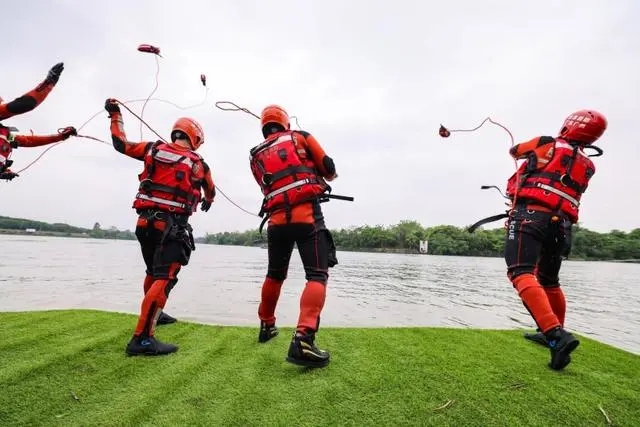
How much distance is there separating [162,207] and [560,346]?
4100 millimetres

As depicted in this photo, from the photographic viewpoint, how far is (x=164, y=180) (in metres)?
3.76

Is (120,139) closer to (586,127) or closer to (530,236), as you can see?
(530,236)

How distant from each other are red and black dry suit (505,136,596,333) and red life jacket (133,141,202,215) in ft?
11.7

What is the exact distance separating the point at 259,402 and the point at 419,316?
5.80 metres

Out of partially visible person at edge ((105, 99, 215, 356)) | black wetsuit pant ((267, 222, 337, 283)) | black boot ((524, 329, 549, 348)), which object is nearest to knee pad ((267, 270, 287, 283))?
black wetsuit pant ((267, 222, 337, 283))

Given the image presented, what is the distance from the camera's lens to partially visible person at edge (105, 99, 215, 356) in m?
3.64

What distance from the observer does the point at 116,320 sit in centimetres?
451

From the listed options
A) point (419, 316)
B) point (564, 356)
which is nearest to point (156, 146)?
point (564, 356)

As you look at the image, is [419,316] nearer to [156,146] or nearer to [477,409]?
[477,409]

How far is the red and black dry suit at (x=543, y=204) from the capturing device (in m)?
3.44

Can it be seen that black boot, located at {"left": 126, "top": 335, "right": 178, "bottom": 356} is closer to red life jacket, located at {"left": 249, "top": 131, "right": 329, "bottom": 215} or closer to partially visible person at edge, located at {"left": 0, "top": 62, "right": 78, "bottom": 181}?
red life jacket, located at {"left": 249, "top": 131, "right": 329, "bottom": 215}

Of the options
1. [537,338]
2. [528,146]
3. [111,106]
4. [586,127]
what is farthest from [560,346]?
[111,106]

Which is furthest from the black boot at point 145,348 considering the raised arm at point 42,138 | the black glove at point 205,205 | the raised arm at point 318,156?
the raised arm at point 42,138

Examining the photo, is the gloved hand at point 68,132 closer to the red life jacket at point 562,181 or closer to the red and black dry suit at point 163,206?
the red and black dry suit at point 163,206
